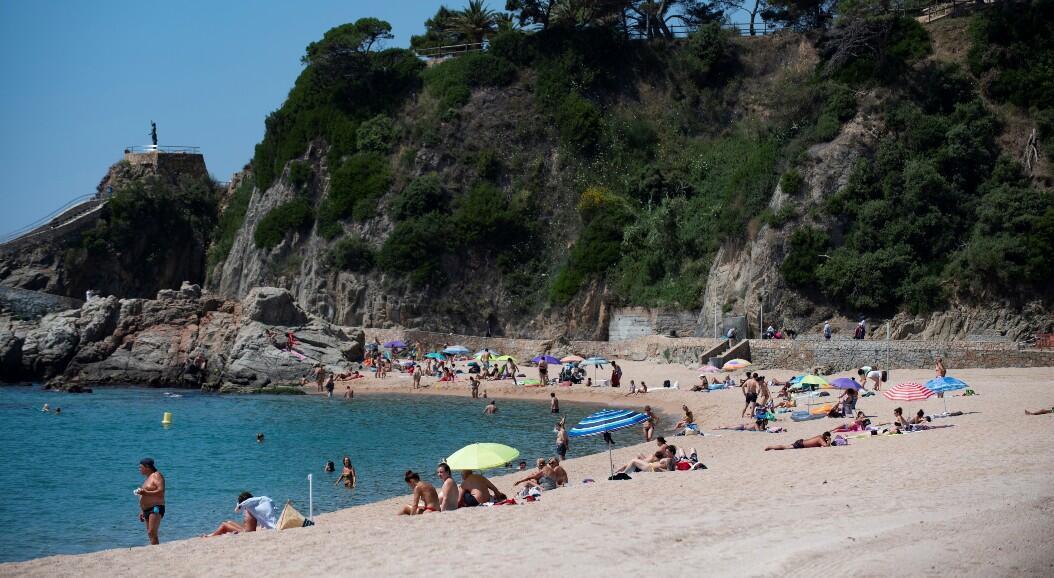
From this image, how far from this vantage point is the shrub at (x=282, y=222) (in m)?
52.1

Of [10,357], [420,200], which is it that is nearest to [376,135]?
[420,200]

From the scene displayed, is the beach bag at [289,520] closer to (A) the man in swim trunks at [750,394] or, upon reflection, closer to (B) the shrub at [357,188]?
(A) the man in swim trunks at [750,394]

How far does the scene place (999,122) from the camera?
3581 cm

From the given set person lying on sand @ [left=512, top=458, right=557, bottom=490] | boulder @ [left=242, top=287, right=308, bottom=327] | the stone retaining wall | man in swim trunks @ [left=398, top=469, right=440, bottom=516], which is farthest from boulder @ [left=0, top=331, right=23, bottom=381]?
man in swim trunks @ [left=398, top=469, right=440, bottom=516]

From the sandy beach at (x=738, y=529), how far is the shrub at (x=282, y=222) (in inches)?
1474

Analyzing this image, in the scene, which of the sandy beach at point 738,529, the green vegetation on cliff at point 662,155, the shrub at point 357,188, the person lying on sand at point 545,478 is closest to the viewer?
the sandy beach at point 738,529

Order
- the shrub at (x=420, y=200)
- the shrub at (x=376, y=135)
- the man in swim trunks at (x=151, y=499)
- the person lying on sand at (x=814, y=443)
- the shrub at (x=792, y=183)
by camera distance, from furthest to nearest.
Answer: the shrub at (x=376, y=135) → the shrub at (x=420, y=200) → the shrub at (x=792, y=183) → the person lying on sand at (x=814, y=443) → the man in swim trunks at (x=151, y=499)

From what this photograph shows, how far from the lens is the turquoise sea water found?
16516 mm

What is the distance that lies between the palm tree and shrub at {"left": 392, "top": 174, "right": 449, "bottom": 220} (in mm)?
11941

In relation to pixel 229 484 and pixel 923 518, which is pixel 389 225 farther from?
pixel 923 518

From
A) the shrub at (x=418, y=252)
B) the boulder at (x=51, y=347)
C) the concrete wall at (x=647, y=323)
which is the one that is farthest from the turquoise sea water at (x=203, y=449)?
the shrub at (x=418, y=252)

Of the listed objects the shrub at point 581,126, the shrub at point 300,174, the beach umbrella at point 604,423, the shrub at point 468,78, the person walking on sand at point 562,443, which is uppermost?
the shrub at point 468,78

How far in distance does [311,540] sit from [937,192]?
28.7 meters

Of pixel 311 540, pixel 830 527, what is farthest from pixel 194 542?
pixel 830 527
